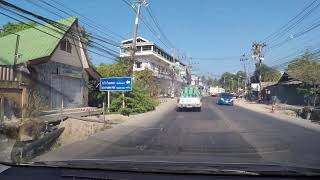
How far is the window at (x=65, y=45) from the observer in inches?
1230

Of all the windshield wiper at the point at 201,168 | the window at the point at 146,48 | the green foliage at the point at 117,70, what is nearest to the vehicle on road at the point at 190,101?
the green foliage at the point at 117,70

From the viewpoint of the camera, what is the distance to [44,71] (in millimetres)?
28969

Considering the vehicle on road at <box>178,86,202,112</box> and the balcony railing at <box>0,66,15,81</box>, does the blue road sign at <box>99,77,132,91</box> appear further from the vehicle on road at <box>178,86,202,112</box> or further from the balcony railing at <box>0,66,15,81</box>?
the vehicle on road at <box>178,86,202,112</box>

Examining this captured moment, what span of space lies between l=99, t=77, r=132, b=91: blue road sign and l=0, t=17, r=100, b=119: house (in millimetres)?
3333

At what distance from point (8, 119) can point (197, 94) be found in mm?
23175

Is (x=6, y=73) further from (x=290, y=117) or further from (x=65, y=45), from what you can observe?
(x=290, y=117)

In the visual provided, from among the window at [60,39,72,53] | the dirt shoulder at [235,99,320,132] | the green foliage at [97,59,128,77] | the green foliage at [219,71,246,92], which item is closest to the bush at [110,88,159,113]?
the green foliage at [97,59,128,77]

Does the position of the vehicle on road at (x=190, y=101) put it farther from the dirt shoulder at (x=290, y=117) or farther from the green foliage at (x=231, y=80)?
the green foliage at (x=231, y=80)

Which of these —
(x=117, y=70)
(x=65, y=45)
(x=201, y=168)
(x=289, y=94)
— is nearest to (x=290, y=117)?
(x=117, y=70)

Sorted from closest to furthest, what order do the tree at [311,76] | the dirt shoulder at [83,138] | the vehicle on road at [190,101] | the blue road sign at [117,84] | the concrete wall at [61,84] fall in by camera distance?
the dirt shoulder at [83,138]
the concrete wall at [61,84]
the blue road sign at [117,84]
the vehicle on road at [190,101]
the tree at [311,76]

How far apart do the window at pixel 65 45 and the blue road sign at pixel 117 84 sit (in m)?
3.90

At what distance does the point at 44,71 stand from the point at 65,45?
342 centimetres

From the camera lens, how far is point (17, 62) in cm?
2673

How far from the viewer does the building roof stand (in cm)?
2759
